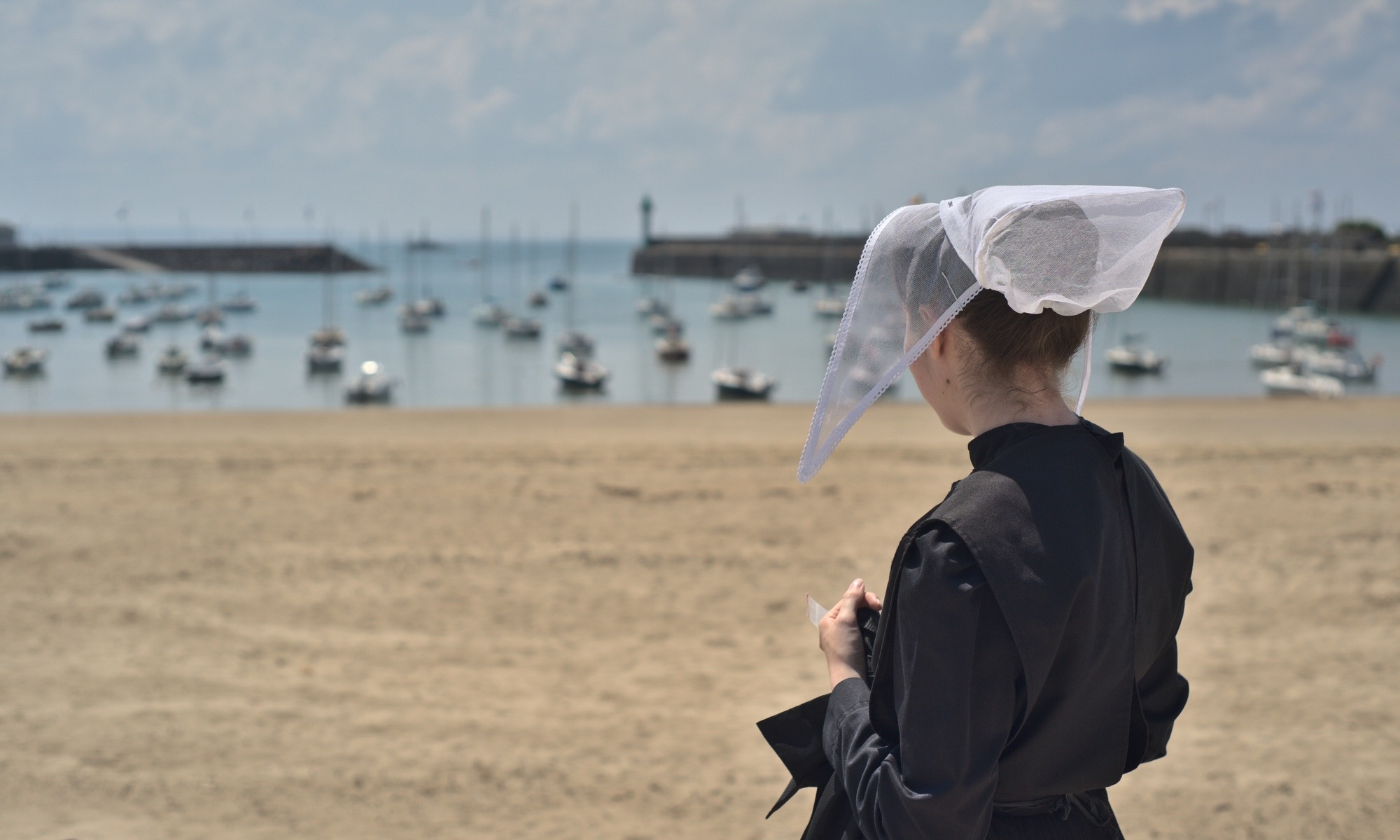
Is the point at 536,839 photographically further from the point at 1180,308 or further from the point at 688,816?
the point at 1180,308

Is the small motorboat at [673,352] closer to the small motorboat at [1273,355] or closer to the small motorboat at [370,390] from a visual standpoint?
the small motorboat at [370,390]

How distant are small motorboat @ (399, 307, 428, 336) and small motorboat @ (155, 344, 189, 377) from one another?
25.2m

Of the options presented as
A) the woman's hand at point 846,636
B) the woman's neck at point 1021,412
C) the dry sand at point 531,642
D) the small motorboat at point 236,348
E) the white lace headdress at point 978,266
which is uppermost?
the white lace headdress at point 978,266

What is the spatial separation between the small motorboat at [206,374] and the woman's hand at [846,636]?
168 feet

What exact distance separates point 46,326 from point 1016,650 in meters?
89.6

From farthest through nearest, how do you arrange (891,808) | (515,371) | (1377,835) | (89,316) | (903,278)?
(89,316) → (515,371) → (1377,835) → (903,278) → (891,808)

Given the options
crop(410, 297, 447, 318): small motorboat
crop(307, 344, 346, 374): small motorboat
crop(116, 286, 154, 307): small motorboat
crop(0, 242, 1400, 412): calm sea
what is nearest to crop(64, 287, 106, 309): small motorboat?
crop(0, 242, 1400, 412): calm sea

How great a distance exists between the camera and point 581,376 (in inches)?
1897

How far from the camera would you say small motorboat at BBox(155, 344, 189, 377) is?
52094 mm

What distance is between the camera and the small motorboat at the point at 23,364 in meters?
52.1

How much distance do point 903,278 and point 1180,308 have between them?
317 feet

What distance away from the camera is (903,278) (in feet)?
5.40

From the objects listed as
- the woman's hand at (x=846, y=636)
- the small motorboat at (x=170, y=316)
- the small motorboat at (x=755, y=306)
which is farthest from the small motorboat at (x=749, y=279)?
the woman's hand at (x=846, y=636)

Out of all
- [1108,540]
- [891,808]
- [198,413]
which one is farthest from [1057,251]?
[198,413]
